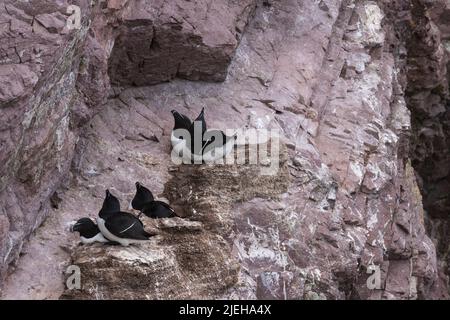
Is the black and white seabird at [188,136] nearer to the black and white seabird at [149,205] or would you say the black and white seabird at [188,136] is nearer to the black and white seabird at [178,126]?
the black and white seabird at [178,126]

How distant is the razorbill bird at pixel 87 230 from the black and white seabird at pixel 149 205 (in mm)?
778

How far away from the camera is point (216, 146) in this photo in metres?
11.9

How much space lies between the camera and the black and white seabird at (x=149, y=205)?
1100 centimetres

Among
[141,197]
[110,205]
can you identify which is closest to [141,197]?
[141,197]

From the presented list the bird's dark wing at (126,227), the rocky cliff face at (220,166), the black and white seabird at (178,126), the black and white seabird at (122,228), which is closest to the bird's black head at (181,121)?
the black and white seabird at (178,126)

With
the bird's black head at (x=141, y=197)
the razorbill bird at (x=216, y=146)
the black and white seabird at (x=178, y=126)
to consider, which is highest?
the black and white seabird at (x=178, y=126)

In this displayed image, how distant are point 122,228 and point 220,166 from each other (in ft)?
7.25

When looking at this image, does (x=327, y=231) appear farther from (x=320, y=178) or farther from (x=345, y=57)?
(x=345, y=57)

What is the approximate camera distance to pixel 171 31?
12.9 m

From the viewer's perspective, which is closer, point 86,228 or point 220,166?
point 86,228

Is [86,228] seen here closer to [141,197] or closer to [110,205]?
[110,205]

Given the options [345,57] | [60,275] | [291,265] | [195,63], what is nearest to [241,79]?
[195,63]

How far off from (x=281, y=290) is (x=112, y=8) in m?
4.34

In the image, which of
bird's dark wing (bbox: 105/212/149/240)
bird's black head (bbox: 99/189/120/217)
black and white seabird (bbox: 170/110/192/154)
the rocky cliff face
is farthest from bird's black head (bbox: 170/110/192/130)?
bird's dark wing (bbox: 105/212/149/240)
